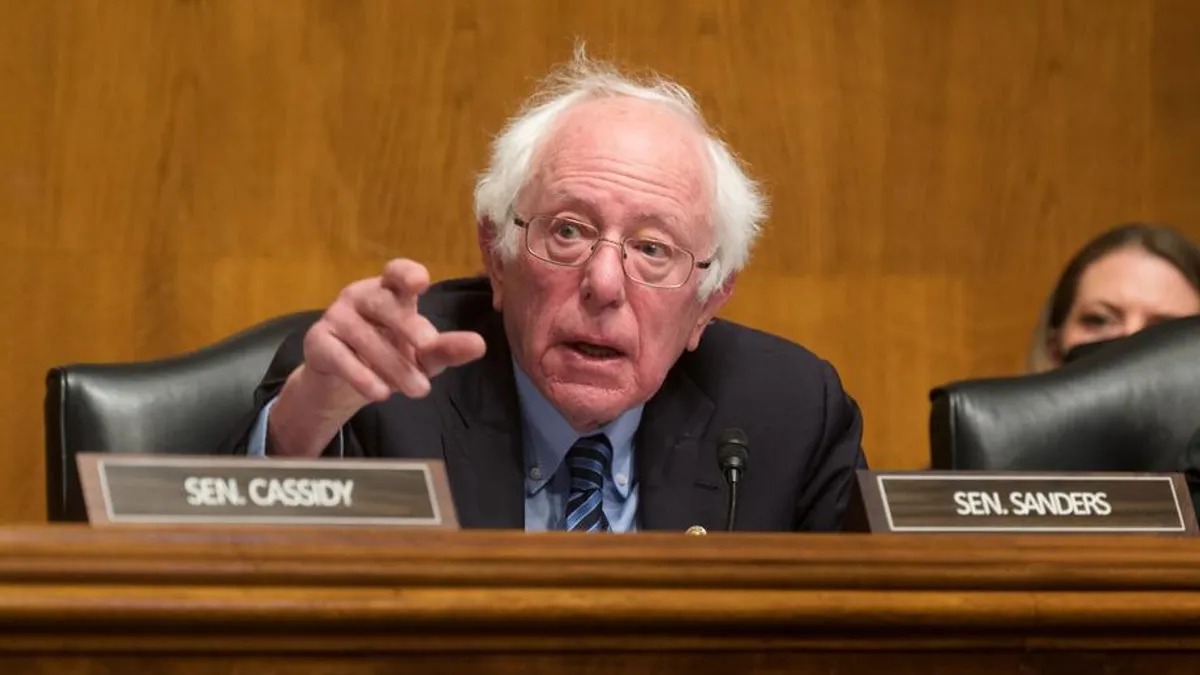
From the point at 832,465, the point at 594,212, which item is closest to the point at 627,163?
the point at 594,212

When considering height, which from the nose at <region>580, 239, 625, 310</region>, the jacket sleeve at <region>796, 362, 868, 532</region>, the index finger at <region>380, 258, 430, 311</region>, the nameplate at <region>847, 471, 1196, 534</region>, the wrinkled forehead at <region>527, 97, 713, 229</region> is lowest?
the jacket sleeve at <region>796, 362, 868, 532</region>

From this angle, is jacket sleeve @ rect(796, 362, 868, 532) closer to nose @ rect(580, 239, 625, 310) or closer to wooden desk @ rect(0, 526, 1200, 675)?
nose @ rect(580, 239, 625, 310)

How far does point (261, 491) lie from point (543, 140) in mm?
1116

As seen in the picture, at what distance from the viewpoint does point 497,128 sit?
3525 millimetres

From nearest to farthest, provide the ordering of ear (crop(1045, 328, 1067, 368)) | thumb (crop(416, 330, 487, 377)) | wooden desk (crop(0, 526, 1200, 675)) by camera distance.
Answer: wooden desk (crop(0, 526, 1200, 675)) → thumb (crop(416, 330, 487, 377)) → ear (crop(1045, 328, 1067, 368))

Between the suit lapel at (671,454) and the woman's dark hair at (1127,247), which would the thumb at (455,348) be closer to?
the suit lapel at (671,454)

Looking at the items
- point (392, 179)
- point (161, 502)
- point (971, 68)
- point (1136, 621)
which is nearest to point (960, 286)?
point (971, 68)

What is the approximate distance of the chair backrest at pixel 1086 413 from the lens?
2.42 metres

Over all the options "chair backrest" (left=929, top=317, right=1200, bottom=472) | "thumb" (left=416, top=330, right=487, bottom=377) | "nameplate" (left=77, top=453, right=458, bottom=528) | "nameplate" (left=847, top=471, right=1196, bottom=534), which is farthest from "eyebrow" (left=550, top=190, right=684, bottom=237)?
"nameplate" (left=77, top=453, right=458, bottom=528)

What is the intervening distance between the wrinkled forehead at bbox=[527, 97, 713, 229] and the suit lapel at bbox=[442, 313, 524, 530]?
25 cm

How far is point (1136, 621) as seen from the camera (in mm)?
1352

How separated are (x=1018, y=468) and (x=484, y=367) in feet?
2.45

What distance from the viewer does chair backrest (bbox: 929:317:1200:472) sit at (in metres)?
2.42

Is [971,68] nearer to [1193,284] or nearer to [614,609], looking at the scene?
[1193,284]
